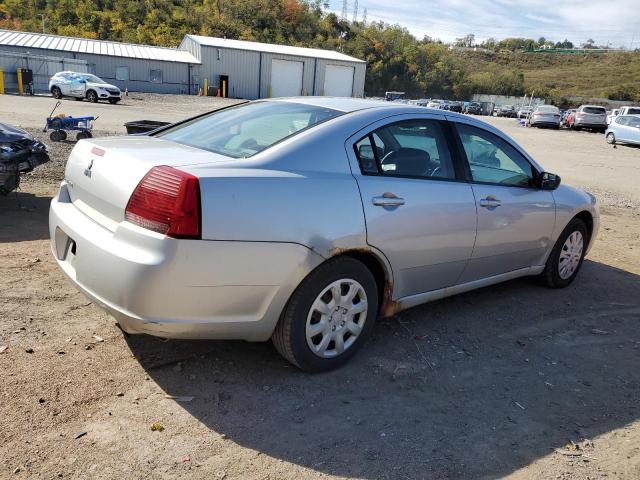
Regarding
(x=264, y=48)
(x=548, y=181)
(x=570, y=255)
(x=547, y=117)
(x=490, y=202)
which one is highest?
(x=264, y=48)

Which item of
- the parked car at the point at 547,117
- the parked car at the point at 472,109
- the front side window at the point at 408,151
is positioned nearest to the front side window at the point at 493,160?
the front side window at the point at 408,151

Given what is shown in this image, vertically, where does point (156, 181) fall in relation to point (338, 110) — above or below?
below

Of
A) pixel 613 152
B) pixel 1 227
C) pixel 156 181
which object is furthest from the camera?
pixel 613 152

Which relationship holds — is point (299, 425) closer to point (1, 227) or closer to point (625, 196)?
point (1, 227)

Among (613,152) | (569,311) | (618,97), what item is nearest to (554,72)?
(618,97)

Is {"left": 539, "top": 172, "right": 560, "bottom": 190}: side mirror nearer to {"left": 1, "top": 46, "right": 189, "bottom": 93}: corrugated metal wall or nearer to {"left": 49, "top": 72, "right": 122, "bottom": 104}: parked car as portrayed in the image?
{"left": 49, "top": 72, "right": 122, "bottom": 104}: parked car

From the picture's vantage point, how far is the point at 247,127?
367cm

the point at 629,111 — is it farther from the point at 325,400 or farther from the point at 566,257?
the point at 325,400

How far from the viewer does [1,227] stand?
5.79 meters

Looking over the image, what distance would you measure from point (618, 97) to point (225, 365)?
10504 cm

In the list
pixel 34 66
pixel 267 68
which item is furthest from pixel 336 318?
pixel 267 68

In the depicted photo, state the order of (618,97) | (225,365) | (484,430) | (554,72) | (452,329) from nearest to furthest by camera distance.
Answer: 1. (484,430)
2. (225,365)
3. (452,329)
4. (618,97)
5. (554,72)

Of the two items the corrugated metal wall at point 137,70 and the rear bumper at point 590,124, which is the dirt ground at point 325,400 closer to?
the rear bumper at point 590,124

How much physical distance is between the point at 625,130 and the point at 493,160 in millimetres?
25737
